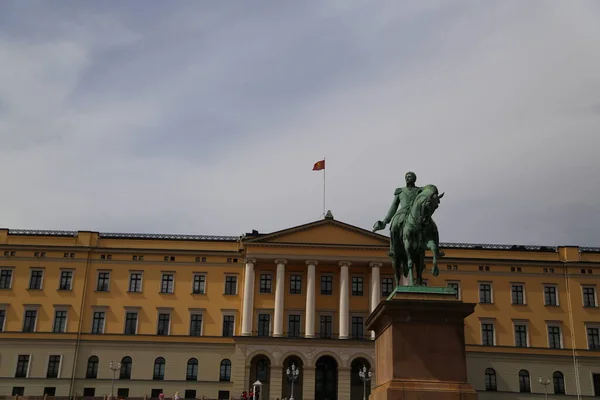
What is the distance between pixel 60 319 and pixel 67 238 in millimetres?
6784

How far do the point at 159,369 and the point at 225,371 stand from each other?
210 inches

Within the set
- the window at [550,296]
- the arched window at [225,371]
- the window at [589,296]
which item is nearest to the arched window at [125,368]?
the arched window at [225,371]

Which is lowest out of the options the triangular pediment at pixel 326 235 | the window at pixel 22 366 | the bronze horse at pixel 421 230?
the window at pixel 22 366

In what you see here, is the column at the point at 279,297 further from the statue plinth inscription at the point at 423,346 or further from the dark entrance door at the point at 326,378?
the statue plinth inscription at the point at 423,346

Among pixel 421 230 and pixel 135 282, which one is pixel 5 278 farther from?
pixel 421 230

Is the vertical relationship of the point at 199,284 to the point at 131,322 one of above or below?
above

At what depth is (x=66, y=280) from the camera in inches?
2250

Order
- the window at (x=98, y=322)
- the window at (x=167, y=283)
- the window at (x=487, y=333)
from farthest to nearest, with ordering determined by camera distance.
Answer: the window at (x=167, y=283) → the window at (x=487, y=333) → the window at (x=98, y=322)

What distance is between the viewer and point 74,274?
57.2m

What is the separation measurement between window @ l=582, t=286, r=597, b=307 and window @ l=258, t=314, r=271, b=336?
1042 inches

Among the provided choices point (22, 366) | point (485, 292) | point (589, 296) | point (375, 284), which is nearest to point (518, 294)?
point (485, 292)

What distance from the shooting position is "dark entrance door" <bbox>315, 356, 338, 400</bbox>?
55.4 m

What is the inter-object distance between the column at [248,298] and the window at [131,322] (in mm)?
9098

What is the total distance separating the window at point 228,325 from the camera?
186 feet
